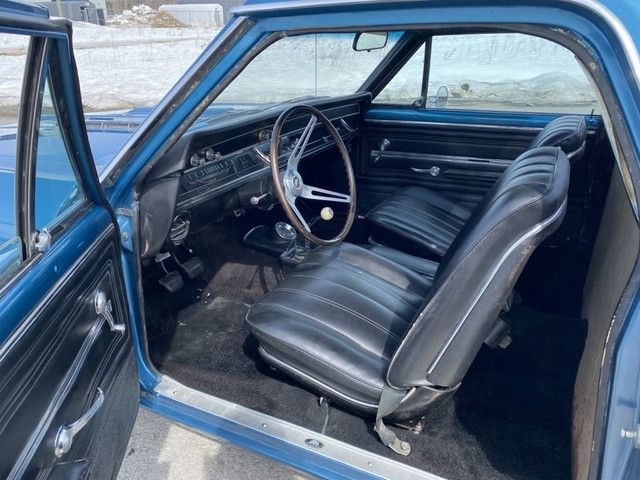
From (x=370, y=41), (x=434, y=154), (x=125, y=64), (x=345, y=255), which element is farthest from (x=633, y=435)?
(x=125, y=64)

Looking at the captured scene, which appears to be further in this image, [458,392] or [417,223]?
[417,223]

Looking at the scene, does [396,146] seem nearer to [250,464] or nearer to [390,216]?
[390,216]

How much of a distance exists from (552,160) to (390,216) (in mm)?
1160

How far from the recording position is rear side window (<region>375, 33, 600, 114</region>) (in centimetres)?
268

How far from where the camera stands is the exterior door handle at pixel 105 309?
1.15m

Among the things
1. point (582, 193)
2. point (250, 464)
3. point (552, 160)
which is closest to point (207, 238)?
point (250, 464)

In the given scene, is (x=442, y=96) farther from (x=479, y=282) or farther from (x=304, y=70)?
(x=479, y=282)

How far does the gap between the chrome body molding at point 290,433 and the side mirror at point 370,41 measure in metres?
2.00

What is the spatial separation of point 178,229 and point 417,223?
1159 mm

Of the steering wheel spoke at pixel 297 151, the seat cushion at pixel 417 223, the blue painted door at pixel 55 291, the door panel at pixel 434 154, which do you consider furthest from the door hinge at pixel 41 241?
the door panel at pixel 434 154

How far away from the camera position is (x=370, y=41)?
2732 mm

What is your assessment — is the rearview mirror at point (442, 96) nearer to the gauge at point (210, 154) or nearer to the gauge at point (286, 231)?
the gauge at point (286, 231)

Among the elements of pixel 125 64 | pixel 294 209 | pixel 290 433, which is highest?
pixel 294 209

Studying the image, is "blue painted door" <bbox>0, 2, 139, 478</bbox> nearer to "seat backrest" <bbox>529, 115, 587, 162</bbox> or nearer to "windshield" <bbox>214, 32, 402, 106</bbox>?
"windshield" <bbox>214, 32, 402, 106</bbox>
